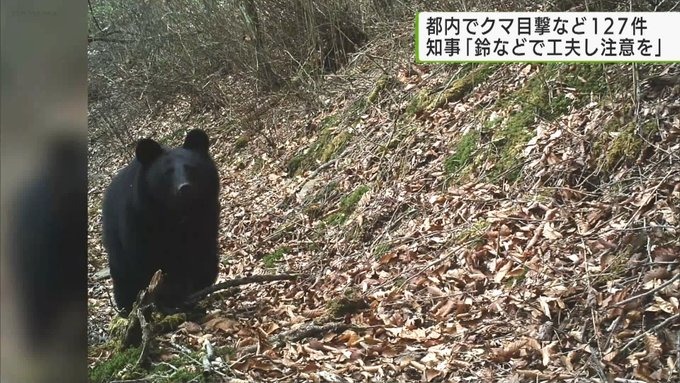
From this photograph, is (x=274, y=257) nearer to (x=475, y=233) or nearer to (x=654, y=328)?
(x=475, y=233)

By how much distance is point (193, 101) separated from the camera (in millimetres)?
2436

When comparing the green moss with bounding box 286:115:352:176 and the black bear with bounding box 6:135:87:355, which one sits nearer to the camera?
the black bear with bounding box 6:135:87:355

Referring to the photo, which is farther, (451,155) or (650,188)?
(451,155)

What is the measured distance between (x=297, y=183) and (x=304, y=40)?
1.57 ft

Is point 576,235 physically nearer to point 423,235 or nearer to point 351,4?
point 423,235

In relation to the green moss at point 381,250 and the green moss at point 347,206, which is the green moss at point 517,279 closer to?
the green moss at point 381,250

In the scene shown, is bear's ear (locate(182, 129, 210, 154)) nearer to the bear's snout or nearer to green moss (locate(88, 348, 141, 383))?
the bear's snout

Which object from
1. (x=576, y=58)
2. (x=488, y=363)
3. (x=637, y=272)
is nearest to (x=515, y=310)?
(x=488, y=363)

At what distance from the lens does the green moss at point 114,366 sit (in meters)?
2.22

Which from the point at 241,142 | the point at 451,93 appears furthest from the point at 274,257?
the point at 451,93
